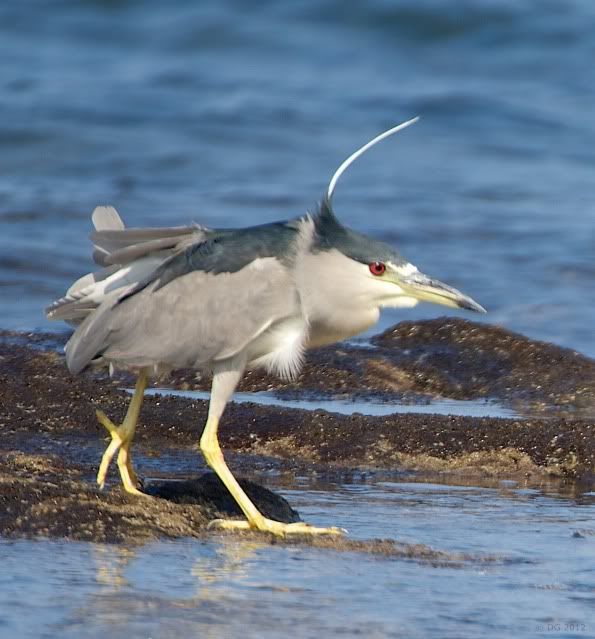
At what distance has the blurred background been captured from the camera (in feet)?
40.2

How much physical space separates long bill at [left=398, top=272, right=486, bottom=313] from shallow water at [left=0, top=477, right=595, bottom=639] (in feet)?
2.79

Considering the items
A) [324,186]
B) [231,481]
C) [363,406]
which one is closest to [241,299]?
[231,481]

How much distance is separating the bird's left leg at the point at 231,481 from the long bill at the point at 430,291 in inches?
26.9

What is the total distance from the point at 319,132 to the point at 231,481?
491 inches

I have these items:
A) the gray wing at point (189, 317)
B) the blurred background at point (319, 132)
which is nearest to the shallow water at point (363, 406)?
the blurred background at point (319, 132)

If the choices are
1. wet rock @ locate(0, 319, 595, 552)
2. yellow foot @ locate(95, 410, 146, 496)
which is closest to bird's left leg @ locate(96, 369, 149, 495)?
yellow foot @ locate(95, 410, 146, 496)

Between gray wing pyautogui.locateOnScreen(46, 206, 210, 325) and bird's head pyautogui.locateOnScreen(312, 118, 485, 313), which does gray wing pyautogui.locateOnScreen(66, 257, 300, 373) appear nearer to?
gray wing pyautogui.locateOnScreen(46, 206, 210, 325)

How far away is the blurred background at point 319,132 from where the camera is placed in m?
12.2

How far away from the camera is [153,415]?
269 inches

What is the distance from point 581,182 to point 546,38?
5314 millimetres

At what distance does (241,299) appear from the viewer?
5.02 metres

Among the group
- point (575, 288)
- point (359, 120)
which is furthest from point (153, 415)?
point (359, 120)

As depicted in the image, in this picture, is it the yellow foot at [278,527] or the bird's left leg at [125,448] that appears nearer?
Answer: the yellow foot at [278,527]

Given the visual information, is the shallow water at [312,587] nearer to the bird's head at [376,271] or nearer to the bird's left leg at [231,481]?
the bird's left leg at [231,481]
